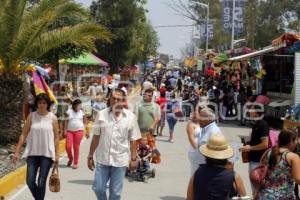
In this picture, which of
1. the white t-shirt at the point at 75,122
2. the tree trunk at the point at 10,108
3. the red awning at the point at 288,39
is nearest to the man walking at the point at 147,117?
the white t-shirt at the point at 75,122

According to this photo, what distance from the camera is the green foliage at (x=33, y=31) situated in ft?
44.6

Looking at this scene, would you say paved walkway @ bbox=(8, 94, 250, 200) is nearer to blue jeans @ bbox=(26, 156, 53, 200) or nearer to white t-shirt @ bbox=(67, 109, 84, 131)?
white t-shirt @ bbox=(67, 109, 84, 131)

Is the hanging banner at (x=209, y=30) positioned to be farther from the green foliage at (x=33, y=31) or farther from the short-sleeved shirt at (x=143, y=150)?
the short-sleeved shirt at (x=143, y=150)

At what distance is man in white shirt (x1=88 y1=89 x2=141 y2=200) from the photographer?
697cm

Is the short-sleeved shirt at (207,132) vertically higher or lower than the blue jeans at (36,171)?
higher

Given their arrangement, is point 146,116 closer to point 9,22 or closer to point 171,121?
point 9,22

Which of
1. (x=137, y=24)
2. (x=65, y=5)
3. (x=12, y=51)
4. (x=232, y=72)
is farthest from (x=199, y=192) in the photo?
(x=137, y=24)

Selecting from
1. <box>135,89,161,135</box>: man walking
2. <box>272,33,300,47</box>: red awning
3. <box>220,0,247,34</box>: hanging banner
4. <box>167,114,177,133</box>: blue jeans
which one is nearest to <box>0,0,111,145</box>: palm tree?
<box>167,114,177,133</box>: blue jeans

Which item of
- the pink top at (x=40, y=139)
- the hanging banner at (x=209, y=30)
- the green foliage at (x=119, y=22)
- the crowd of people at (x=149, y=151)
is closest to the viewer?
the crowd of people at (x=149, y=151)

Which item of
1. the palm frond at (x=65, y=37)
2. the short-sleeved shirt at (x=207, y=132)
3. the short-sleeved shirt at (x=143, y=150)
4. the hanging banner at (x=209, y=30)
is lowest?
the short-sleeved shirt at (x=143, y=150)

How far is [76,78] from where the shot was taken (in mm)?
35875

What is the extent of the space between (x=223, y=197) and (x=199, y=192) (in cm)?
19

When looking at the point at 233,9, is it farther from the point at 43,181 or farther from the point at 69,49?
the point at 43,181

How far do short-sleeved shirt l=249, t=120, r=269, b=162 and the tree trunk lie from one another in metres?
7.83
